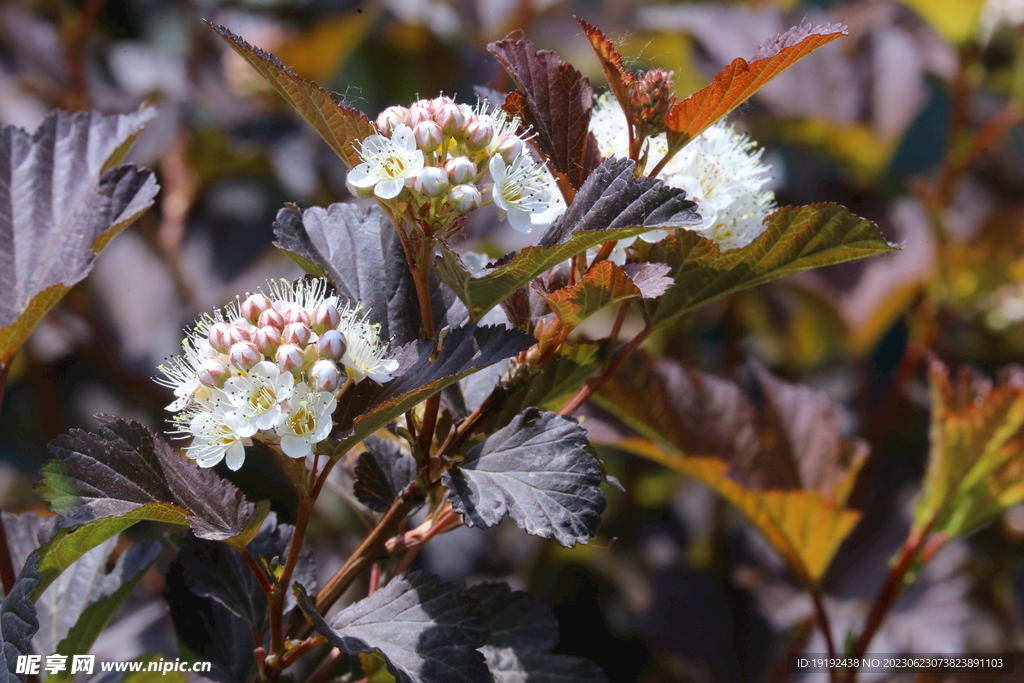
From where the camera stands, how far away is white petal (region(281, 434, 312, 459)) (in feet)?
1.88

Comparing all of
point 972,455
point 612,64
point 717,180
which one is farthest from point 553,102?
point 972,455

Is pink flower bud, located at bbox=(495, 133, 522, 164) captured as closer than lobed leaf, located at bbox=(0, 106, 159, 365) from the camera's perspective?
Yes

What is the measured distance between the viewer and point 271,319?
62 cm

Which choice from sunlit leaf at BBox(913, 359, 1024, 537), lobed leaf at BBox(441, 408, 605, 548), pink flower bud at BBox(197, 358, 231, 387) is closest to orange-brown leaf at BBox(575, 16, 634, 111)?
lobed leaf at BBox(441, 408, 605, 548)

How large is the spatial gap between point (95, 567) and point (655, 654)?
1.05m

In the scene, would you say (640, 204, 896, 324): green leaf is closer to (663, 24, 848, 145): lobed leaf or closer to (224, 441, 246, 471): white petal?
(663, 24, 848, 145): lobed leaf

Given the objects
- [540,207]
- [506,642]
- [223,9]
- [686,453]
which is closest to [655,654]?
[686,453]

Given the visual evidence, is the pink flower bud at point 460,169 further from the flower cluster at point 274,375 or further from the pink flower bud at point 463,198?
the flower cluster at point 274,375

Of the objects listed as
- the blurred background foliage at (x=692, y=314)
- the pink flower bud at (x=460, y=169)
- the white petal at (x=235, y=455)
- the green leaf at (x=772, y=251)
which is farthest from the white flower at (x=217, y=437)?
the blurred background foliage at (x=692, y=314)

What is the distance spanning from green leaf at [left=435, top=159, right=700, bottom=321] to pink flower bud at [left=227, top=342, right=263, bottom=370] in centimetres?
14

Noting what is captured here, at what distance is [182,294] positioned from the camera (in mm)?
1880

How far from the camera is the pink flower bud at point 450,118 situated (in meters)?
0.62

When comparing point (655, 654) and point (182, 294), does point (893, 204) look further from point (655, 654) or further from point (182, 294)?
point (182, 294)

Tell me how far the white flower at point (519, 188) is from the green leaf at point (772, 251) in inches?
4.0
